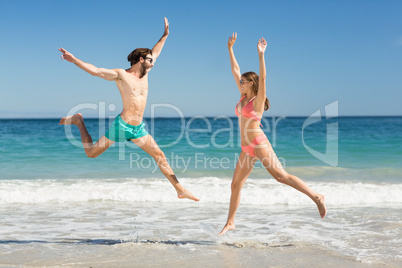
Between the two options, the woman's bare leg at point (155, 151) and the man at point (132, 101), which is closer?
the man at point (132, 101)

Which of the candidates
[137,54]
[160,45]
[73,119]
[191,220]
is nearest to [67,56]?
[137,54]

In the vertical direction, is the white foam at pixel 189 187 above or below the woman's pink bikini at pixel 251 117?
below

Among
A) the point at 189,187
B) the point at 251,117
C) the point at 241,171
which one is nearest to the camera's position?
the point at 251,117

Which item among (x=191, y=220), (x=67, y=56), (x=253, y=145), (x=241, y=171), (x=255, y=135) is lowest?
(x=191, y=220)

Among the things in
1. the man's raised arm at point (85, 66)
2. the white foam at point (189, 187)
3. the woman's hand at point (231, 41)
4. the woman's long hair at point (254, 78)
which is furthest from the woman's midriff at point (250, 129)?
the white foam at point (189, 187)

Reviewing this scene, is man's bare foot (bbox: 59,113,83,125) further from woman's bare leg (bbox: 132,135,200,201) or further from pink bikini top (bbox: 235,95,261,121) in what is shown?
pink bikini top (bbox: 235,95,261,121)

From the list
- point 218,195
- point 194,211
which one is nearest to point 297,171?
point 218,195

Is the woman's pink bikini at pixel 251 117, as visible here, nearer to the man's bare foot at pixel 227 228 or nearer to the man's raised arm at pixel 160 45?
the man's bare foot at pixel 227 228

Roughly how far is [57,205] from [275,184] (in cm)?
589

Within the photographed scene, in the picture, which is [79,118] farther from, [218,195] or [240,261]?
[218,195]

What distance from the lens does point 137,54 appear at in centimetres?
562

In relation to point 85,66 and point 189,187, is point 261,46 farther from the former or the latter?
point 189,187

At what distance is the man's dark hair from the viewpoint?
221 inches

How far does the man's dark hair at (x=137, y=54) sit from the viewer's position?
18.4 feet
